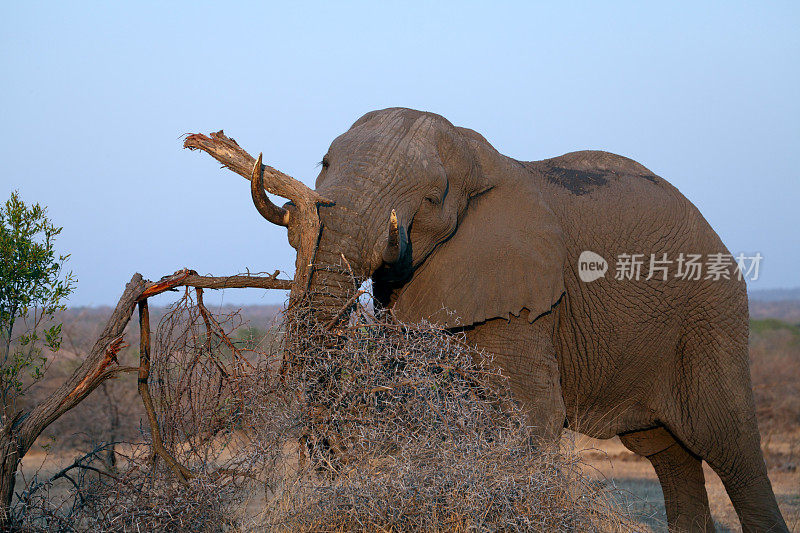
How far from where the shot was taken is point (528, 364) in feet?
17.0

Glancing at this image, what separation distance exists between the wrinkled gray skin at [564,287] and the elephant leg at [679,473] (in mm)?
13

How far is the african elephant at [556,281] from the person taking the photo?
186 inches

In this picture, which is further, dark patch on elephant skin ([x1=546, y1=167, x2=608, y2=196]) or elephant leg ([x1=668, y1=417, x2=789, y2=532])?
elephant leg ([x1=668, y1=417, x2=789, y2=532])

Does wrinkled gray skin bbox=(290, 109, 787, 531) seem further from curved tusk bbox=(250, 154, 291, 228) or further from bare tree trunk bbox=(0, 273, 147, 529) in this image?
bare tree trunk bbox=(0, 273, 147, 529)

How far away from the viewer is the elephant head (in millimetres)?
4531

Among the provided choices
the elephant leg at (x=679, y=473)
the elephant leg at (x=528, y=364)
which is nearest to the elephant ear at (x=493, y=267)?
the elephant leg at (x=528, y=364)

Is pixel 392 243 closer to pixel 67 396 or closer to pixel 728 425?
pixel 67 396

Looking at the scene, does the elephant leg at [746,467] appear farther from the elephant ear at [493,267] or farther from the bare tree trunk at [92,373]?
the bare tree trunk at [92,373]

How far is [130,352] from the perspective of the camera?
15875 millimetres

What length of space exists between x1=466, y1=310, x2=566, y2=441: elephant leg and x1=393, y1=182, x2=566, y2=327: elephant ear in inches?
4.4

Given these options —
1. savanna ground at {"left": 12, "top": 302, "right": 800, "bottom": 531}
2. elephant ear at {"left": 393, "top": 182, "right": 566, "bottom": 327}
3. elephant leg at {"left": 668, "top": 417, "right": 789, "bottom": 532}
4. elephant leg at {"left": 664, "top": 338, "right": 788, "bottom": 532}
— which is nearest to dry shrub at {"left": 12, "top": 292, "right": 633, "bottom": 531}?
elephant ear at {"left": 393, "top": 182, "right": 566, "bottom": 327}

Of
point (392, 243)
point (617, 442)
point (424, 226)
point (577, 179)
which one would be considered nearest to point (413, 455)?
point (392, 243)

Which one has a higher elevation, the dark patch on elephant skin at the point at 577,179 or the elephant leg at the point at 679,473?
the dark patch on elephant skin at the point at 577,179

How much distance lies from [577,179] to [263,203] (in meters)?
2.79
